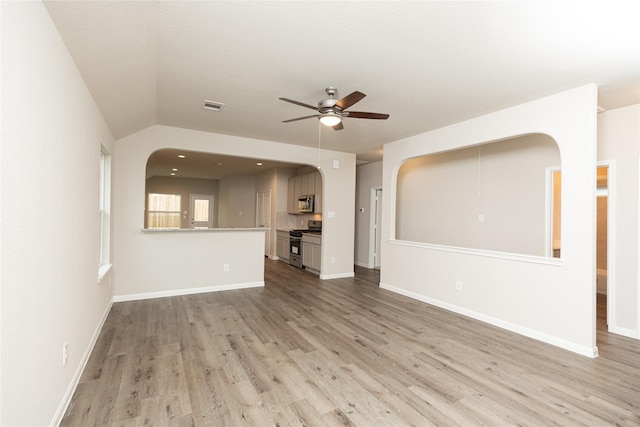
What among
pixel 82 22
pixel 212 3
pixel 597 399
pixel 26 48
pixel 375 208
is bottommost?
pixel 597 399

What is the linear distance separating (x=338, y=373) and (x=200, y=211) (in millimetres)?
9590

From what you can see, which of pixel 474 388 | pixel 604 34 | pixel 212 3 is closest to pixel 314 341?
pixel 474 388

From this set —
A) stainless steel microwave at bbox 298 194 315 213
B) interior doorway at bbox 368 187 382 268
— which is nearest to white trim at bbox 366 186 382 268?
interior doorway at bbox 368 187 382 268

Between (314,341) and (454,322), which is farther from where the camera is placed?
(454,322)

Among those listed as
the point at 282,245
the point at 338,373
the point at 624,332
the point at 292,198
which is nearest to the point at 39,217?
the point at 338,373

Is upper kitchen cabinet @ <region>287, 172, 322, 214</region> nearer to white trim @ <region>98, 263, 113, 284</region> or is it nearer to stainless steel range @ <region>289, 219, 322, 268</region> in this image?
stainless steel range @ <region>289, 219, 322, 268</region>

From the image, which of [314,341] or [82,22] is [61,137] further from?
[314,341]

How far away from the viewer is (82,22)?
169 cm

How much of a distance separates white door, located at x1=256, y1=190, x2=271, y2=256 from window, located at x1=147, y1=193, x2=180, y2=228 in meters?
3.11

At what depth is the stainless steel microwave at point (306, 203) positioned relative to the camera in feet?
24.1

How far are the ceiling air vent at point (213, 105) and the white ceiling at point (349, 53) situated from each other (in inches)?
3.3

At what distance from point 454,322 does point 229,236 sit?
11.8 feet

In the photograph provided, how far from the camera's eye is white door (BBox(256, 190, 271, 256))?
8.88m

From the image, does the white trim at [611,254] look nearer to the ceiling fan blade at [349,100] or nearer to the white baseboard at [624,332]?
the white baseboard at [624,332]
